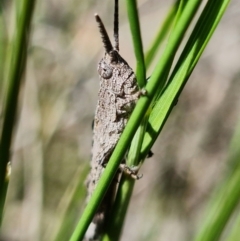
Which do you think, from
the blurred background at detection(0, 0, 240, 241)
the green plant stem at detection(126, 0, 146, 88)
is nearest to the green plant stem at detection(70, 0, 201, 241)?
the green plant stem at detection(126, 0, 146, 88)

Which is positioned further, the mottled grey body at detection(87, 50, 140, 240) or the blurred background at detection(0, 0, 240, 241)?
the blurred background at detection(0, 0, 240, 241)

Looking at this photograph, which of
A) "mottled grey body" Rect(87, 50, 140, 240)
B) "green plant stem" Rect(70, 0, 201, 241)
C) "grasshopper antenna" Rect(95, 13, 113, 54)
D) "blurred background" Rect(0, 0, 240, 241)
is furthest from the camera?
"blurred background" Rect(0, 0, 240, 241)

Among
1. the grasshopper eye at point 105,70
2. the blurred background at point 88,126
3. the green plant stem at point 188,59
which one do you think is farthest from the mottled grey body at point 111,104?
the blurred background at point 88,126

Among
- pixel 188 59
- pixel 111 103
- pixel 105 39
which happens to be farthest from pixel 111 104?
pixel 188 59

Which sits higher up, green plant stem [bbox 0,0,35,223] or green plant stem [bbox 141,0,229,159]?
green plant stem [bbox 141,0,229,159]

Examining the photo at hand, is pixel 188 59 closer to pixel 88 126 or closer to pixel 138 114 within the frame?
pixel 138 114

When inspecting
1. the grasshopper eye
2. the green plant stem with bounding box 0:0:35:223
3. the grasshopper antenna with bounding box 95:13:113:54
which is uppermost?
the grasshopper antenna with bounding box 95:13:113:54

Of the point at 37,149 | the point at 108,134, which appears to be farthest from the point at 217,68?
the point at 108,134

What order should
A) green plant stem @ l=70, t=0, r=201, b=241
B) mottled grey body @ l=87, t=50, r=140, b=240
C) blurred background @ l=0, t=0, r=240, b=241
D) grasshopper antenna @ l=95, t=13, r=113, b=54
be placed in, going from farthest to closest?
blurred background @ l=0, t=0, r=240, b=241
mottled grey body @ l=87, t=50, r=140, b=240
grasshopper antenna @ l=95, t=13, r=113, b=54
green plant stem @ l=70, t=0, r=201, b=241

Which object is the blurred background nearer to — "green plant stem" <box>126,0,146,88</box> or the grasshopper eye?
the grasshopper eye
